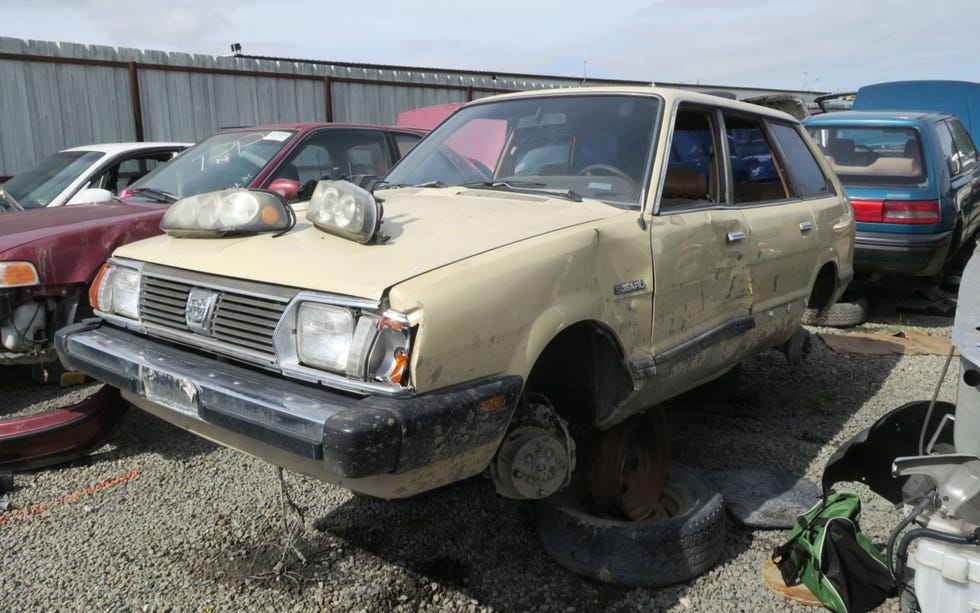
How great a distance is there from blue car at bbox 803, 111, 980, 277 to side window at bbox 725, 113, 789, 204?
1.93 meters

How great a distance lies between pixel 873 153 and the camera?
20.4 feet

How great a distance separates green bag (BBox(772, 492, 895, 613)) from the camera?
2.19 metres

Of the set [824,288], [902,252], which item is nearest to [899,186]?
[902,252]

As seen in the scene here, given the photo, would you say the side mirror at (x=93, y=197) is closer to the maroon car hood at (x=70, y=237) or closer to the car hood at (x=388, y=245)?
the maroon car hood at (x=70, y=237)

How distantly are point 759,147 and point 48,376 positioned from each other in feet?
13.5

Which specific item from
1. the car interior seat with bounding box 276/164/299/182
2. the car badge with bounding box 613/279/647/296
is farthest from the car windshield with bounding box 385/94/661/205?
the car interior seat with bounding box 276/164/299/182

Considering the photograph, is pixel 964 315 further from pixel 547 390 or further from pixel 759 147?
pixel 759 147

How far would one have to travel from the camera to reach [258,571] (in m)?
2.59

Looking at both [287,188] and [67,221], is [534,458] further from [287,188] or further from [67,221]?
[67,221]

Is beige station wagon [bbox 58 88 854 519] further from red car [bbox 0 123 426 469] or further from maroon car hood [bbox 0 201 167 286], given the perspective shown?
maroon car hood [bbox 0 201 167 286]

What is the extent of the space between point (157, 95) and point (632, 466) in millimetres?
10040

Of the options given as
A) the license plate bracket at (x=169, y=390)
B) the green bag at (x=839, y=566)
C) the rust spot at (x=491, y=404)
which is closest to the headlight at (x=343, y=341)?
the rust spot at (x=491, y=404)

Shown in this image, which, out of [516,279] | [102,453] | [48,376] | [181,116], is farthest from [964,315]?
[181,116]

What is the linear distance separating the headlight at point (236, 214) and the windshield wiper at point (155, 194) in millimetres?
2443
